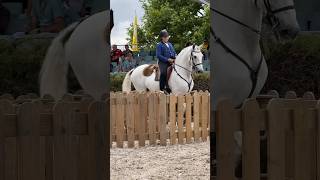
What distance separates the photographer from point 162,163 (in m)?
6.46

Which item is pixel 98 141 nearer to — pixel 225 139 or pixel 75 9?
pixel 225 139

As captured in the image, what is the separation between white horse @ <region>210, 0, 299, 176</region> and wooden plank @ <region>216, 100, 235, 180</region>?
0.87 feet

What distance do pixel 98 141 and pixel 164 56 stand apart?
6.27 metres

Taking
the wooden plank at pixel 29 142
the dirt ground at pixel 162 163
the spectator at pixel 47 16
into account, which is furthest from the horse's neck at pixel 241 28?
the dirt ground at pixel 162 163

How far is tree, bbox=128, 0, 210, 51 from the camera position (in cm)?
2675

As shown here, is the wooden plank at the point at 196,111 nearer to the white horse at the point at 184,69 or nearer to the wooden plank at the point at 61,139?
the white horse at the point at 184,69

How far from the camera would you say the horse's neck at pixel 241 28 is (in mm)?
3203

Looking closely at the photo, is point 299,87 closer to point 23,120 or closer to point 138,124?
point 23,120

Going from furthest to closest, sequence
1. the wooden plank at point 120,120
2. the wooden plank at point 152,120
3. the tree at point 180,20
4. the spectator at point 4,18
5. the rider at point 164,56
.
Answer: the tree at point 180,20
the rider at point 164,56
the wooden plank at point 152,120
the wooden plank at point 120,120
the spectator at point 4,18

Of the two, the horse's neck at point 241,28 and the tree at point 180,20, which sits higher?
the tree at point 180,20

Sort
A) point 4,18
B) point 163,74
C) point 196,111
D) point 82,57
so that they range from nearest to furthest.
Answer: point 4,18 < point 82,57 < point 196,111 < point 163,74

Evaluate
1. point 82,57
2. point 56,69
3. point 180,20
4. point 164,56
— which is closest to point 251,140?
point 82,57

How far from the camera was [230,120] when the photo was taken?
2.86 meters

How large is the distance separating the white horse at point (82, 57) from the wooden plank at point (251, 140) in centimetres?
82
